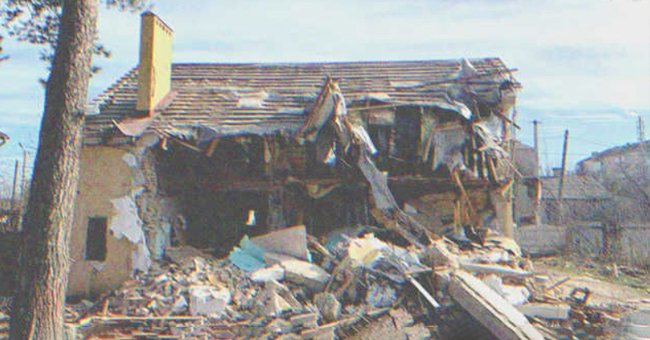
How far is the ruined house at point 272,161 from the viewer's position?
47.6ft

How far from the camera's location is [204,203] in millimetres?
16531

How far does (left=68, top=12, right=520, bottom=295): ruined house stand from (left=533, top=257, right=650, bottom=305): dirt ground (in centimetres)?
281

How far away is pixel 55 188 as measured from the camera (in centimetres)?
815

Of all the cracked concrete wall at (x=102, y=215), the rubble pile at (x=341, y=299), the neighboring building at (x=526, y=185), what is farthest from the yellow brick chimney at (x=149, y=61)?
the neighboring building at (x=526, y=185)

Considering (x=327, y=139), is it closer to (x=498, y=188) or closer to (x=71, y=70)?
(x=498, y=188)

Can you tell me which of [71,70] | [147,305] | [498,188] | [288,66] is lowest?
[147,305]

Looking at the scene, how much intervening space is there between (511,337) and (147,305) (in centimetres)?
660

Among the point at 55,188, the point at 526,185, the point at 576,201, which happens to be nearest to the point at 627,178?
the point at 526,185

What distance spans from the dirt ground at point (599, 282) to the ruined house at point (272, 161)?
2810mm

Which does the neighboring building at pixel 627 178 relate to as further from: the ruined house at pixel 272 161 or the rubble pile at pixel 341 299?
the rubble pile at pixel 341 299

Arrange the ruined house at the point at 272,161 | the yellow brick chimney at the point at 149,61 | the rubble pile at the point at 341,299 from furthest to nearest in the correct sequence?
1. the yellow brick chimney at the point at 149,61
2. the ruined house at the point at 272,161
3. the rubble pile at the point at 341,299

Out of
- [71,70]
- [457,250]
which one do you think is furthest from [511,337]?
[71,70]

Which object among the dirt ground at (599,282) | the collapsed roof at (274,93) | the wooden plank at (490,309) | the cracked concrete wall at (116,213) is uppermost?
the collapsed roof at (274,93)

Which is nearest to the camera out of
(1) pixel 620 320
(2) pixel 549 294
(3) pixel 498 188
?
(1) pixel 620 320
